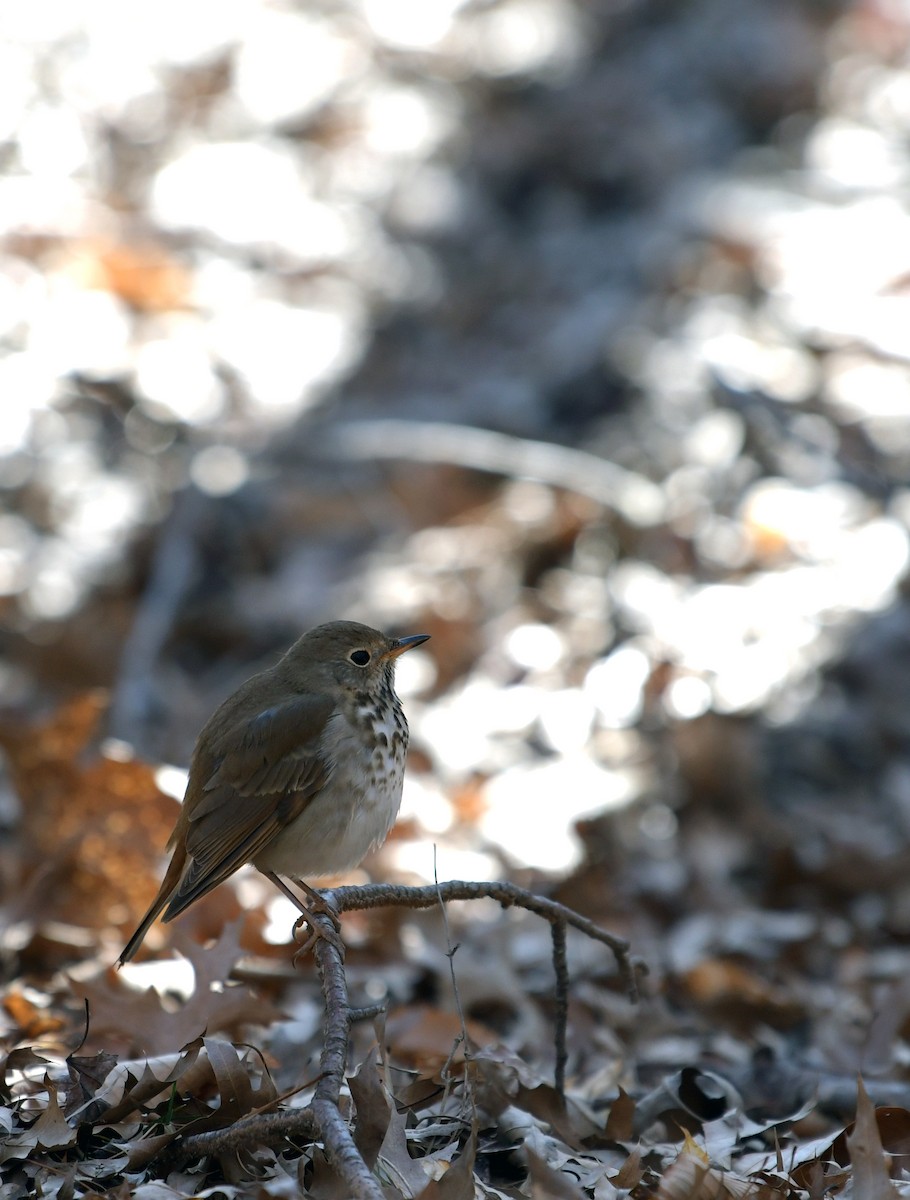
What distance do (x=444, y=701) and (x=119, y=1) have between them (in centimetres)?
820

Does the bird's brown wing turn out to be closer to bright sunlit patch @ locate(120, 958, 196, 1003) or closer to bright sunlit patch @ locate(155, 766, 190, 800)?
bright sunlit patch @ locate(120, 958, 196, 1003)

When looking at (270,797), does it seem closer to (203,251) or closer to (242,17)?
(203,251)

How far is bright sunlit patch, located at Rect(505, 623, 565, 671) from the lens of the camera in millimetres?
6520

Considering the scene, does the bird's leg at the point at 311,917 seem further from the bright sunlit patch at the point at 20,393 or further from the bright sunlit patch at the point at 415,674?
the bright sunlit patch at the point at 20,393

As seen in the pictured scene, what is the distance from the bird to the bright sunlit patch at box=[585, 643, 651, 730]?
7.79 ft

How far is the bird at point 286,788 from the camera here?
3.63 metres

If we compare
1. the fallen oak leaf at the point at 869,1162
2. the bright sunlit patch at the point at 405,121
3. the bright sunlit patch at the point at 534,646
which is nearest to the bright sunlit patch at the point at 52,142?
the bright sunlit patch at the point at 405,121

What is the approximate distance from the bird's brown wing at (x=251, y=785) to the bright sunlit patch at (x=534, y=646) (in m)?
2.81

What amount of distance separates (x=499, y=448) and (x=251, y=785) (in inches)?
163

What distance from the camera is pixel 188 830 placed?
12.2 ft

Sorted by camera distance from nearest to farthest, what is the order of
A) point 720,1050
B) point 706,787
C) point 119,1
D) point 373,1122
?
point 373,1122 < point 720,1050 < point 706,787 < point 119,1

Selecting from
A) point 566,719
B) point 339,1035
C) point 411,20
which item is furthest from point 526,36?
point 339,1035

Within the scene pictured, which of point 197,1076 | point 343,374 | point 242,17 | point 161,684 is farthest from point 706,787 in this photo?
point 242,17

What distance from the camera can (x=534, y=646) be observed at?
660 centimetres
